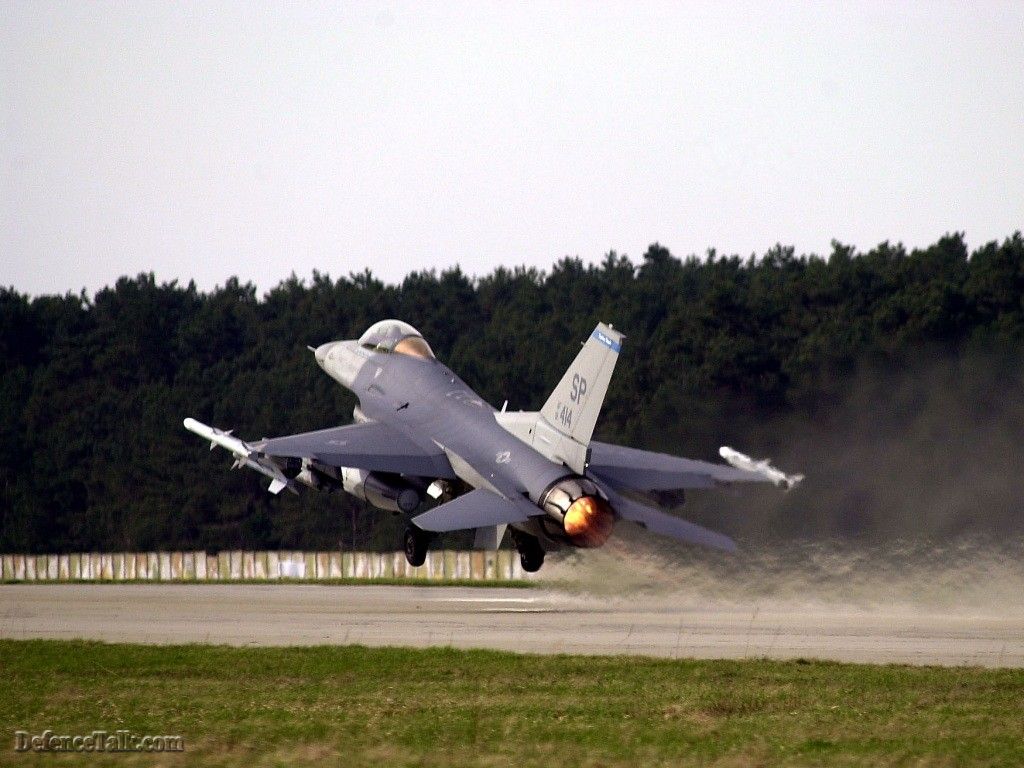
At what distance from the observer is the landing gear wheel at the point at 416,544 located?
40469mm

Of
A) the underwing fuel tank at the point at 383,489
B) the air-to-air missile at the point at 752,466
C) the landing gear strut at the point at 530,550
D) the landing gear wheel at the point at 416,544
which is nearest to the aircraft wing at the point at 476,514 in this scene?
the landing gear strut at the point at 530,550

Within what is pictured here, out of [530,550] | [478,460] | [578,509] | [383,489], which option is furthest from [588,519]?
[383,489]

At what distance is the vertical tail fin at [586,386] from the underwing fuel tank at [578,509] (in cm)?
92

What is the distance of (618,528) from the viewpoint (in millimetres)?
42219

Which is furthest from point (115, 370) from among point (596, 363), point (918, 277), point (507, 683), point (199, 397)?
point (507, 683)

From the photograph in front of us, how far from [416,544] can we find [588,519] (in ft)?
20.8

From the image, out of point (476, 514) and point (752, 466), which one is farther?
point (752, 466)

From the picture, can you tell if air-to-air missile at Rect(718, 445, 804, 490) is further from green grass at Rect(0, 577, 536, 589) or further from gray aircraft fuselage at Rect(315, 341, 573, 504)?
green grass at Rect(0, 577, 536, 589)

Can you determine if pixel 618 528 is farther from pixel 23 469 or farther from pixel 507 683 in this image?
pixel 23 469

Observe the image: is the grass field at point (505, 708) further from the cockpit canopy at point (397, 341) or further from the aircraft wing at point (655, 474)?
the cockpit canopy at point (397, 341)

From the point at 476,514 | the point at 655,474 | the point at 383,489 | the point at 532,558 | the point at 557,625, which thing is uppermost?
the point at 655,474

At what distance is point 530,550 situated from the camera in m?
40.4
